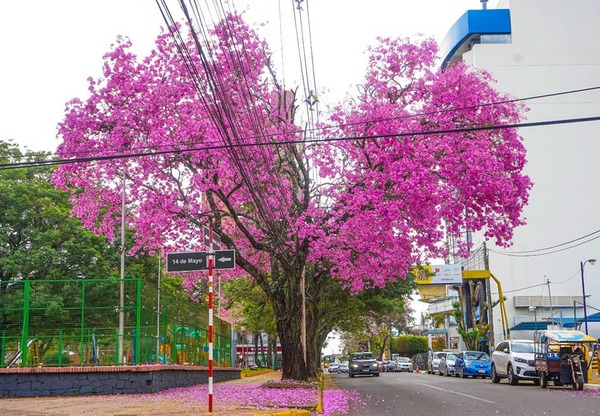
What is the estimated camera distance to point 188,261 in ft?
42.2

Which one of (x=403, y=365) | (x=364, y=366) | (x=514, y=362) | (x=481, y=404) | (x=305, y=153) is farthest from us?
(x=403, y=365)

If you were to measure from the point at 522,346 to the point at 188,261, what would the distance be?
16.8 meters

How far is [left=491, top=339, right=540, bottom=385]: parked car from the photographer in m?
24.5

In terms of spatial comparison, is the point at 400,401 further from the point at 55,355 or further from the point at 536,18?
the point at 536,18

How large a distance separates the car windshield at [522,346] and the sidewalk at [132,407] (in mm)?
12259

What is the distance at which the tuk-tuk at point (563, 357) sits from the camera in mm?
21031

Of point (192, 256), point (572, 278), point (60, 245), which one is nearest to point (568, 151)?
point (572, 278)

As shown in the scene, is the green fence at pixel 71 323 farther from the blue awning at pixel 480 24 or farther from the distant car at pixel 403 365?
the blue awning at pixel 480 24

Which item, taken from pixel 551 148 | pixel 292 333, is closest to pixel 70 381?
pixel 292 333

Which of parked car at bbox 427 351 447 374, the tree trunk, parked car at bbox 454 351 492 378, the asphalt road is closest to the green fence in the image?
the tree trunk

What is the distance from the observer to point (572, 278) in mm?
59094

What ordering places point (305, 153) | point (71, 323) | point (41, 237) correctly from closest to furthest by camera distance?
point (71, 323), point (305, 153), point (41, 237)

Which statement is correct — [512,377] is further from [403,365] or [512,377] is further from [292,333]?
[403,365]

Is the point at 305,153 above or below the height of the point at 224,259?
above
